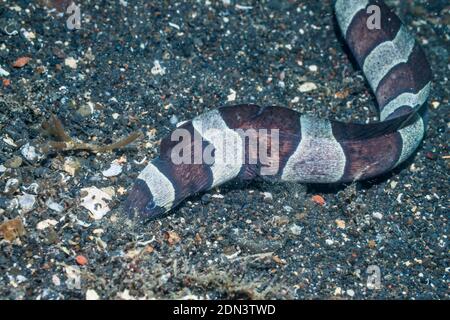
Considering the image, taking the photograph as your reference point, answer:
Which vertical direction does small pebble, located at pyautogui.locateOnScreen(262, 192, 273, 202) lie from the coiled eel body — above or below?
below

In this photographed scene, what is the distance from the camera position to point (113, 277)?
393 centimetres

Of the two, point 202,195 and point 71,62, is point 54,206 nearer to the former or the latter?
point 202,195

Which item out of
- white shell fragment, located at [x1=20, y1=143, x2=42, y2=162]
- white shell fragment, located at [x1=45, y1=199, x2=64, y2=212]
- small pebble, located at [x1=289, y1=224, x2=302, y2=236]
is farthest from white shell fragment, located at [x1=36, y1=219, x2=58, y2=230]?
small pebble, located at [x1=289, y1=224, x2=302, y2=236]

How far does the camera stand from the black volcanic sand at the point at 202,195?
13.3 feet

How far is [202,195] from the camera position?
4.88 meters

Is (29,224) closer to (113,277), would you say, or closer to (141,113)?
(113,277)

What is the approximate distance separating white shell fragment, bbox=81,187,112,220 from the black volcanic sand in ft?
0.19

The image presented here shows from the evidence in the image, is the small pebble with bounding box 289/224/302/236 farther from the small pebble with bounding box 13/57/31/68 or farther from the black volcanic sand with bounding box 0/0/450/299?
the small pebble with bounding box 13/57/31/68

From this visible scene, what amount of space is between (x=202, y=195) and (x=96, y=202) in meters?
1.00

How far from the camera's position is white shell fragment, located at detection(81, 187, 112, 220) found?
4359mm

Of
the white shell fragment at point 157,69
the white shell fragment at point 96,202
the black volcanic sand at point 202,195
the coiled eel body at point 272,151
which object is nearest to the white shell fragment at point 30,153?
the black volcanic sand at point 202,195

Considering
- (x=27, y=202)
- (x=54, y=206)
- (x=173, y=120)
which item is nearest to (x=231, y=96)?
(x=173, y=120)
